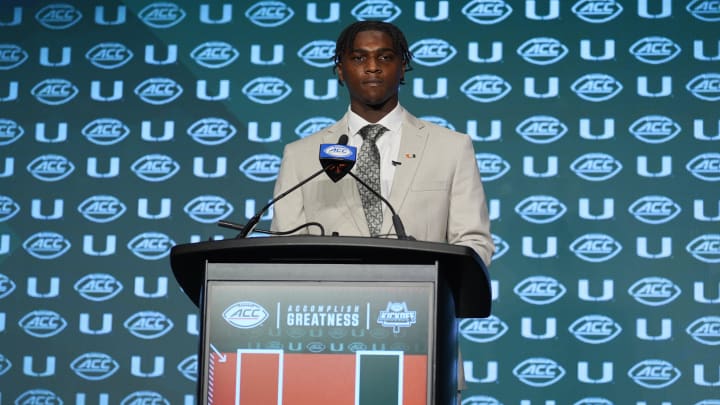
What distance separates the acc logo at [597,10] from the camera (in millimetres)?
4902

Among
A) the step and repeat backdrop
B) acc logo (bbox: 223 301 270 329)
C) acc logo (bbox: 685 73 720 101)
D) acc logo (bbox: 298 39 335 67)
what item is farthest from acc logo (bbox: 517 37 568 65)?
acc logo (bbox: 223 301 270 329)

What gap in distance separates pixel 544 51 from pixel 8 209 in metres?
2.85

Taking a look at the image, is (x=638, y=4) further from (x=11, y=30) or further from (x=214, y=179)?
(x=11, y=30)

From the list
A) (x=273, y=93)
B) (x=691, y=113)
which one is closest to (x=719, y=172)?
(x=691, y=113)

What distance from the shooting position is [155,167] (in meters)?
5.06

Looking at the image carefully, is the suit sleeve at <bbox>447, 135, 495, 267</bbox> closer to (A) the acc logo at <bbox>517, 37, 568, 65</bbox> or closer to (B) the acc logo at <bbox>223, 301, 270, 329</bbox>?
(B) the acc logo at <bbox>223, 301, 270, 329</bbox>

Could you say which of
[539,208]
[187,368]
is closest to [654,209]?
[539,208]

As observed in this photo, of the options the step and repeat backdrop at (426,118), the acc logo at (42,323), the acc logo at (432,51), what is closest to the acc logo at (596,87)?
the step and repeat backdrop at (426,118)

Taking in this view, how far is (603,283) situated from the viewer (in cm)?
471

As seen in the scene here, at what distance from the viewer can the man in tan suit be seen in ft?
8.93

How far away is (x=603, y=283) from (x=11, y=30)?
3328 millimetres

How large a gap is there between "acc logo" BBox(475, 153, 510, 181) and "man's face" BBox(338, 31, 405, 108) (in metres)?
1.99

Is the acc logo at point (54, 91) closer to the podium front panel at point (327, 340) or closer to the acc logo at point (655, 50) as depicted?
the acc logo at point (655, 50)

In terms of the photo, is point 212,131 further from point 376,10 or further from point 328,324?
point 328,324
